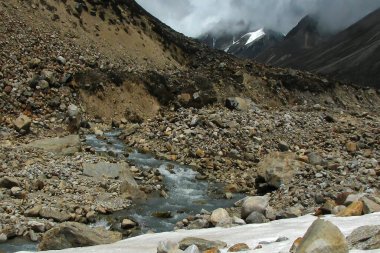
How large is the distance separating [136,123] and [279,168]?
13.1 m

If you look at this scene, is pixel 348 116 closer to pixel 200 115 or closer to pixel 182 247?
pixel 200 115

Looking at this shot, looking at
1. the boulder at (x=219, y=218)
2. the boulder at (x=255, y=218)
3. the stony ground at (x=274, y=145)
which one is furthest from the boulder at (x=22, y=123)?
the boulder at (x=255, y=218)

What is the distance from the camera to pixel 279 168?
876 inches

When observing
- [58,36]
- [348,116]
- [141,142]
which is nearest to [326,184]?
[141,142]

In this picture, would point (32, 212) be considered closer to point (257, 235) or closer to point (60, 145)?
point (60, 145)

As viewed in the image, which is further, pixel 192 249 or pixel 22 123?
pixel 22 123

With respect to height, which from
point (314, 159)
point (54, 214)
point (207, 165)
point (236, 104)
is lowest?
point (54, 214)

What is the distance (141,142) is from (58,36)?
13.6 metres

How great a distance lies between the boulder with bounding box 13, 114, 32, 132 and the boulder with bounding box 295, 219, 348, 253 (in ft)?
71.6

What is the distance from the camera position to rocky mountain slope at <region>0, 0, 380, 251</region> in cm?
1902

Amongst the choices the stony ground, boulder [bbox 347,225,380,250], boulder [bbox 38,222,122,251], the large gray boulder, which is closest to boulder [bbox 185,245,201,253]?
boulder [bbox 347,225,380,250]

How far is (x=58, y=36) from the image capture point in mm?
36844

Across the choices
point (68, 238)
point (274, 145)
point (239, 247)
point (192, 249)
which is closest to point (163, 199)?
point (68, 238)

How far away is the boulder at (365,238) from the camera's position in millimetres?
7360
